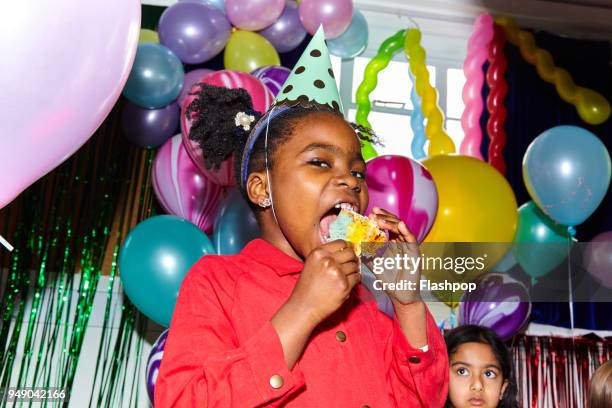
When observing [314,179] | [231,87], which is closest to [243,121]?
[314,179]

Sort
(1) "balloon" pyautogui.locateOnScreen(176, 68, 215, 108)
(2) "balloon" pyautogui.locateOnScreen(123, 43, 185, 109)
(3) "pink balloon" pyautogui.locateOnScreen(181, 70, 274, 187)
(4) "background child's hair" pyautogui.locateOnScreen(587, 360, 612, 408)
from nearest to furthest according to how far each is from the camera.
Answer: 1. (4) "background child's hair" pyautogui.locateOnScreen(587, 360, 612, 408)
2. (3) "pink balloon" pyautogui.locateOnScreen(181, 70, 274, 187)
3. (2) "balloon" pyautogui.locateOnScreen(123, 43, 185, 109)
4. (1) "balloon" pyautogui.locateOnScreen(176, 68, 215, 108)

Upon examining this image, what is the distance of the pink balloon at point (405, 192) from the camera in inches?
91.3

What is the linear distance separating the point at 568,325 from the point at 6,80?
2903mm

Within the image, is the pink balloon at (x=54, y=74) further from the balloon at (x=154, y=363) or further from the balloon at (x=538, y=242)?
the balloon at (x=538, y=242)

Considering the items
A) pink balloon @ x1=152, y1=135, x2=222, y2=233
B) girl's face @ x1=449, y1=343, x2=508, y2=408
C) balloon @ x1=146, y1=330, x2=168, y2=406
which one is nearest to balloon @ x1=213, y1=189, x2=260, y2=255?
pink balloon @ x1=152, y1=135, x2=222, y2=233

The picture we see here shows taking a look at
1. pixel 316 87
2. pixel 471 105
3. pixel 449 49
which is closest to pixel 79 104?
pixel 316 87

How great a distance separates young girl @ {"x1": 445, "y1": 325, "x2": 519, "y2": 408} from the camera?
1.91m

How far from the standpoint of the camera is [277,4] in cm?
318

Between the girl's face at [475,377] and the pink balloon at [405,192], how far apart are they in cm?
46

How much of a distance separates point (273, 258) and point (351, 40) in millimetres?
2542

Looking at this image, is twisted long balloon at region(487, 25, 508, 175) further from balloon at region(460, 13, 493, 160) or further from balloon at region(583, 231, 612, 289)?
balloon at region(583, 231, 612, 289)

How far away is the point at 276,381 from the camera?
0.89 metres

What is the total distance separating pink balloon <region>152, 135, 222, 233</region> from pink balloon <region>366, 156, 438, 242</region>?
642mm

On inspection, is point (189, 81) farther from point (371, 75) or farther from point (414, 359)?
point (414, 359)
